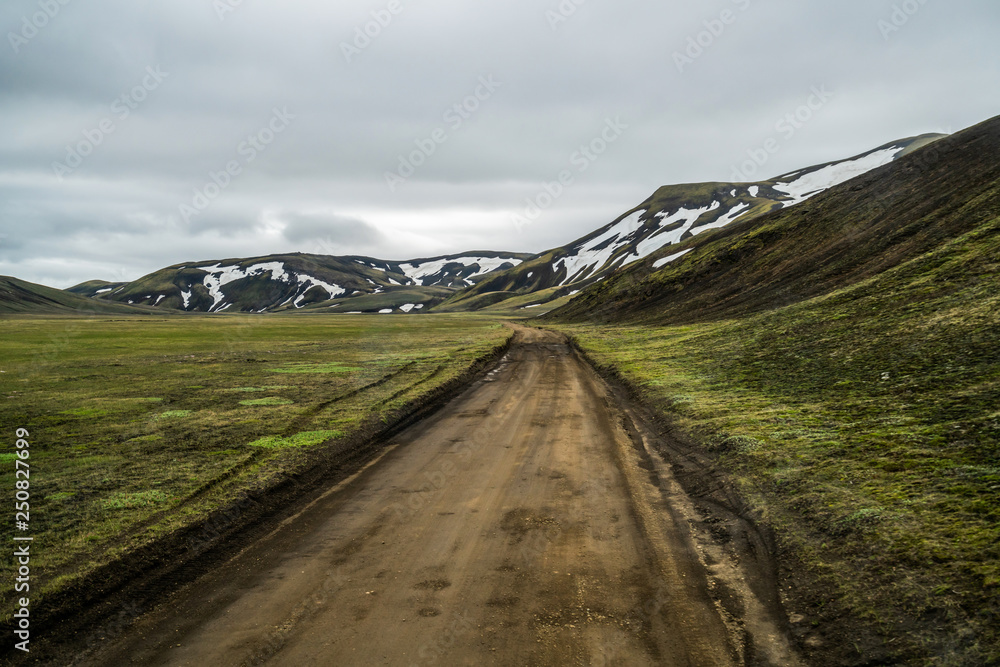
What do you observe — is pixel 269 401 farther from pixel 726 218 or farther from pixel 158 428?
pixel 726 218

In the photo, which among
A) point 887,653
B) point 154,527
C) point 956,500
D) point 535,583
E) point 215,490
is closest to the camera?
point 887,653

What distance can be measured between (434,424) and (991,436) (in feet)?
47.4

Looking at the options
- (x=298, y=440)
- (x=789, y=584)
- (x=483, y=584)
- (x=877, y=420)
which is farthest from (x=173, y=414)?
(x=877, y=420)

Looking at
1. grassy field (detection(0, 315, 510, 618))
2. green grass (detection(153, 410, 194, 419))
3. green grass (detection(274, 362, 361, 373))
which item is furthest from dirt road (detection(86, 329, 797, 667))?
green grass (detection(274, 362, 361, 373))

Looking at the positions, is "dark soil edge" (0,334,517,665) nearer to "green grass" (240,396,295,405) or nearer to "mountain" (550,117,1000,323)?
"green grass" (240,396,295,405)

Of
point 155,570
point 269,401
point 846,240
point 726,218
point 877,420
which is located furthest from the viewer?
point 726,218

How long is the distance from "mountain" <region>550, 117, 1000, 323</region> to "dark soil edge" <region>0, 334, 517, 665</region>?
85.0 feet

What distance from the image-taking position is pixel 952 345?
583 inches

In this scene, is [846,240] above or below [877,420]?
above

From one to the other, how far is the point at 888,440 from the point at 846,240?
136 feet

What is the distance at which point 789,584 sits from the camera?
22.7 feet

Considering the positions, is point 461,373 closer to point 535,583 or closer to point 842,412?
point 842,412

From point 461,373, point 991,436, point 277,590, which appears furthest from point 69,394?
point 991,436

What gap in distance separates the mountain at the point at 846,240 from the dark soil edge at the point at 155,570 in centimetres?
2589
